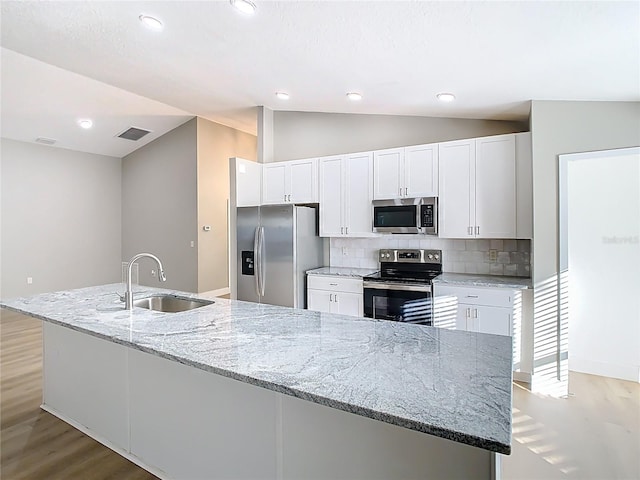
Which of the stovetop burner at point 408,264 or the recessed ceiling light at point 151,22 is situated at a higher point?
the recessed ceiling light at point 151,22

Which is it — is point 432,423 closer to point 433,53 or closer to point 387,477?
point 387,477

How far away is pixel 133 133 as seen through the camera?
6.92 m

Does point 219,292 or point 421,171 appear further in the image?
point 219,292

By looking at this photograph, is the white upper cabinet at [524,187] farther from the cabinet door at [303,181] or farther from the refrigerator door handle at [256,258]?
the refrigerator door handle at [256,258]

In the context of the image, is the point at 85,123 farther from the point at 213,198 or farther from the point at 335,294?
the point at 335,294

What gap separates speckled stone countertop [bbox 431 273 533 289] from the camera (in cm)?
328

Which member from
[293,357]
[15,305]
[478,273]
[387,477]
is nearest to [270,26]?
[293,357]

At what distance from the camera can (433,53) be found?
2.57 m

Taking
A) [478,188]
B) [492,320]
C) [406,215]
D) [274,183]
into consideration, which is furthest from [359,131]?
[492,320]

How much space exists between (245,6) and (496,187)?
103 inches

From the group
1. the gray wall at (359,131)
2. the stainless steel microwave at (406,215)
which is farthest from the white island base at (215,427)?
the gray wall at (359,131)

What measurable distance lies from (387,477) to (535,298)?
2591 millimetres

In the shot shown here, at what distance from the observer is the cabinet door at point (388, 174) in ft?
13.0

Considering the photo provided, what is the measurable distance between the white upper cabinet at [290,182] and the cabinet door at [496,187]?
184 cm
